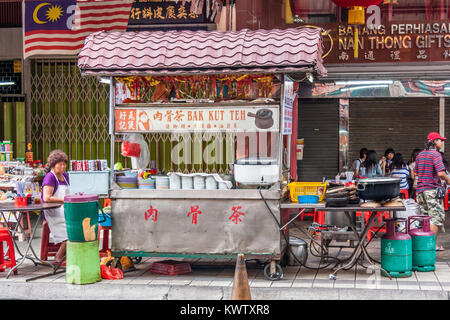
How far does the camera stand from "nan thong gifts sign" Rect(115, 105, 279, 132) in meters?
8.93

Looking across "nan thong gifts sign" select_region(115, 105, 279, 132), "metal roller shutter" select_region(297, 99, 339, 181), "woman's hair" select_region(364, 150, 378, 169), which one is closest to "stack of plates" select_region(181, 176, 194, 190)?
"nan thong gifts sign" select_region(115, 105, 279, 132)

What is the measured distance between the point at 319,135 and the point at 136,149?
659cm

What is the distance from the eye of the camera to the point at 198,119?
9.11m

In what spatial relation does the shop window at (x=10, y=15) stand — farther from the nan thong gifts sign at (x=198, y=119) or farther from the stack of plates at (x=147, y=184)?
the stack of plates at (x=147, y=184)

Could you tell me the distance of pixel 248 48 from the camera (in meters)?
8.77

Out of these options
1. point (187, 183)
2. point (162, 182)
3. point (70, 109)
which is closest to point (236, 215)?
point (187, 183)

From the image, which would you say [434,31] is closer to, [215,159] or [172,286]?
[215,159]

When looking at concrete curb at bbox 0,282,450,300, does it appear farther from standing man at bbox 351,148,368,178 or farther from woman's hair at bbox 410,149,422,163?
woman's hair at bbox 410,149,422,163

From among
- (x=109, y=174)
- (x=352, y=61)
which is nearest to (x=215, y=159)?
(x=352, y=61)

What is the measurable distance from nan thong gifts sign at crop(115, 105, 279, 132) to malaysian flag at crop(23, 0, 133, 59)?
431 cm

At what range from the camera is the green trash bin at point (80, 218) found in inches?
339

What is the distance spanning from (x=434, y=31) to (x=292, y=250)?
7064mm

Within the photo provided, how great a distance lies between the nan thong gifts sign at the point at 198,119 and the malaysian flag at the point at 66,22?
4.31m

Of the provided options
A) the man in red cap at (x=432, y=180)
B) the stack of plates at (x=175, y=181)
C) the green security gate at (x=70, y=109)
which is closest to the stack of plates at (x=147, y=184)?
the stack of plates at (x=175, y=181)
